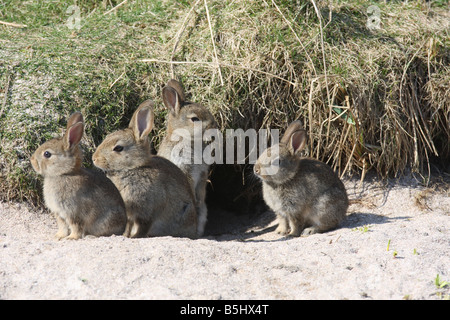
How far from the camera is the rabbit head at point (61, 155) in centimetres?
539

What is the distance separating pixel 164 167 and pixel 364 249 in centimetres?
213

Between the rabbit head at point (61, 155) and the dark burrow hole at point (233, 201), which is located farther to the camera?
the dark burrow hole at point (233, 201)

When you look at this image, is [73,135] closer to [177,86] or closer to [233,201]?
[177,86]

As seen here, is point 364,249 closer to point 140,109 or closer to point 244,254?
point 244,254

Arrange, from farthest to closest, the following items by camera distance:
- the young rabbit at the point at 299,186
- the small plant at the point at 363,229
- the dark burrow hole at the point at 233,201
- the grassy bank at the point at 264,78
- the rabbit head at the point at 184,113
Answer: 1. the dark burrow hole at the point at 233,201
2. the grassy bank at the point at 264,78
3. the rabbit head at the point at 184,113
4. the young rabbit at the point at 299,186
5. the small plant at the point at 363,229

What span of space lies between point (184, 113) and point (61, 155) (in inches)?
65.0

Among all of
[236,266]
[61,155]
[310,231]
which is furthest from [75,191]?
[310,231]

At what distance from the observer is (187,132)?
6648 mm

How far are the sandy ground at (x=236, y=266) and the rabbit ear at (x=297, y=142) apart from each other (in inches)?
38.2

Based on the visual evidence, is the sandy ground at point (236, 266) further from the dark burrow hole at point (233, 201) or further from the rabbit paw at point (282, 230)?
the dark burrow hole at point (233, 201)

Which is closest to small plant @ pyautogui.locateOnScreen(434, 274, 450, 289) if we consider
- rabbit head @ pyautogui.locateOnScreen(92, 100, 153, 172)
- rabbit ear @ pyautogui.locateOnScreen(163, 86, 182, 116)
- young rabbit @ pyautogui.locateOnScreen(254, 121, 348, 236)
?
young rabbit @ pyautogui.locateOnScreen(254, 121, 348, 236)

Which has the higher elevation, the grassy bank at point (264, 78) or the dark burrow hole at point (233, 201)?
the grassy bank at point (264, 78)

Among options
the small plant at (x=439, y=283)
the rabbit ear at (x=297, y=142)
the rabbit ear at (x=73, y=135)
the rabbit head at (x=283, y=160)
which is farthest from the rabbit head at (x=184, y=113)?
the small plant at (x=439, y=283)

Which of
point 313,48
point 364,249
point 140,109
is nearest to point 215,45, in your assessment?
point 313,48
